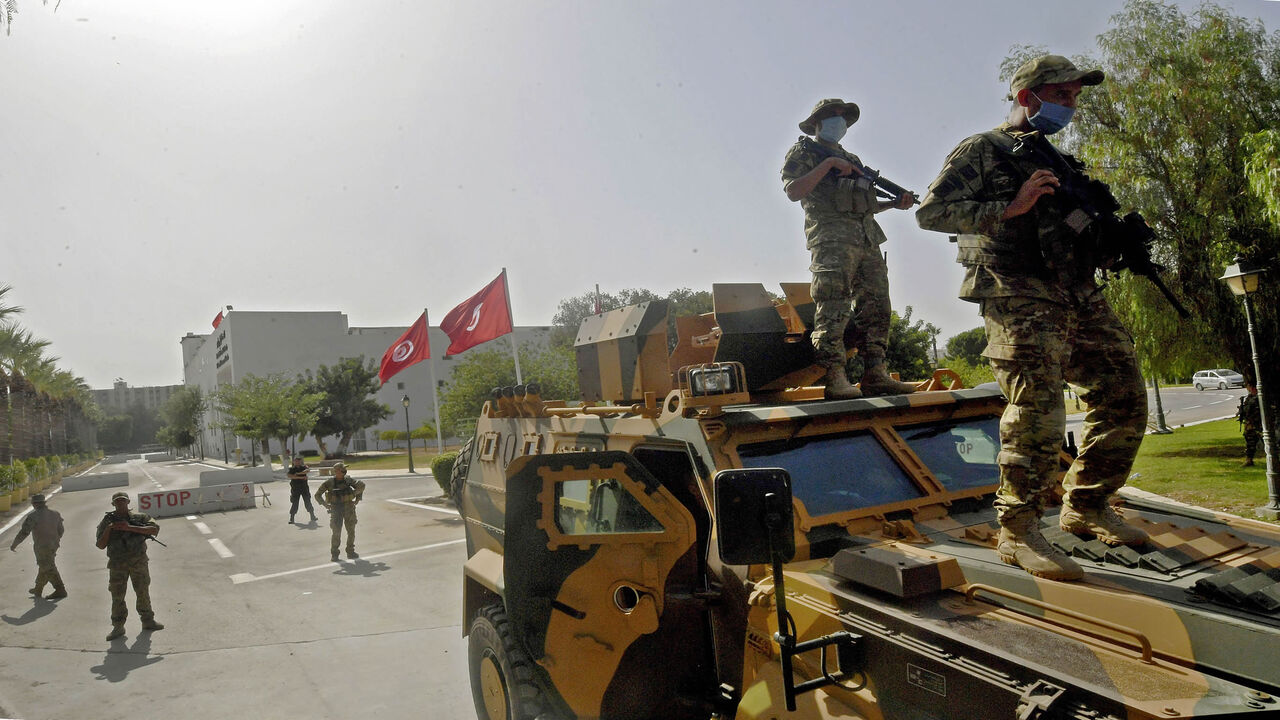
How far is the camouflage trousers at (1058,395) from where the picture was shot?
291 cm

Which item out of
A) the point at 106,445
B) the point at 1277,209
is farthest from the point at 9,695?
the point at 106,445

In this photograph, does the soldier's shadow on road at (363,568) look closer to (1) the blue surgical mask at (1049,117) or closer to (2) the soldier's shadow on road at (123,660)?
(2) the soldier's shadow on road at (123,660)

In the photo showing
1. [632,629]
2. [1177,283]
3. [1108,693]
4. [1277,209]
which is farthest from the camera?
[1177,283]

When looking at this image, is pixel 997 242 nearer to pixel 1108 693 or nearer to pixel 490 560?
pixel 1108 693

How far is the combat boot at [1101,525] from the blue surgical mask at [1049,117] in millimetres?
1422

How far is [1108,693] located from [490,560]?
138 inches

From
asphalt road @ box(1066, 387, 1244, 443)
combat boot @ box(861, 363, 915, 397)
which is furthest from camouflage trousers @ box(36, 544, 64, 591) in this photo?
asphalt road @ box(1066, 387, 1244, 443)

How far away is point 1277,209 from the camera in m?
10.3

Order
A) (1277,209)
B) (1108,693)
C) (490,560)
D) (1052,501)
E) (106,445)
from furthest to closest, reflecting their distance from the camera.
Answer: (106,445) < (1277,209) < (490,560) < (1052,501) < (1108,693)

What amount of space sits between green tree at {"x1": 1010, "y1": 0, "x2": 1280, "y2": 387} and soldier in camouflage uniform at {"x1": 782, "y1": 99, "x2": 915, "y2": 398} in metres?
10.7

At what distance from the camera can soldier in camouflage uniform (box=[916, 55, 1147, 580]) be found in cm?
292

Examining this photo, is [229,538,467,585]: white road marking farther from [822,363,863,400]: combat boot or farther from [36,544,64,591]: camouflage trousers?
[822,363,863,400]: combat boot

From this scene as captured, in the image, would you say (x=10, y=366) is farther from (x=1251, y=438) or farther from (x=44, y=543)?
(x=1251, y=438)

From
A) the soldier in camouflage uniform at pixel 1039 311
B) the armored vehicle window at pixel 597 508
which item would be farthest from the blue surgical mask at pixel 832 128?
Result: the armored vehicle window at pixel 597 508
